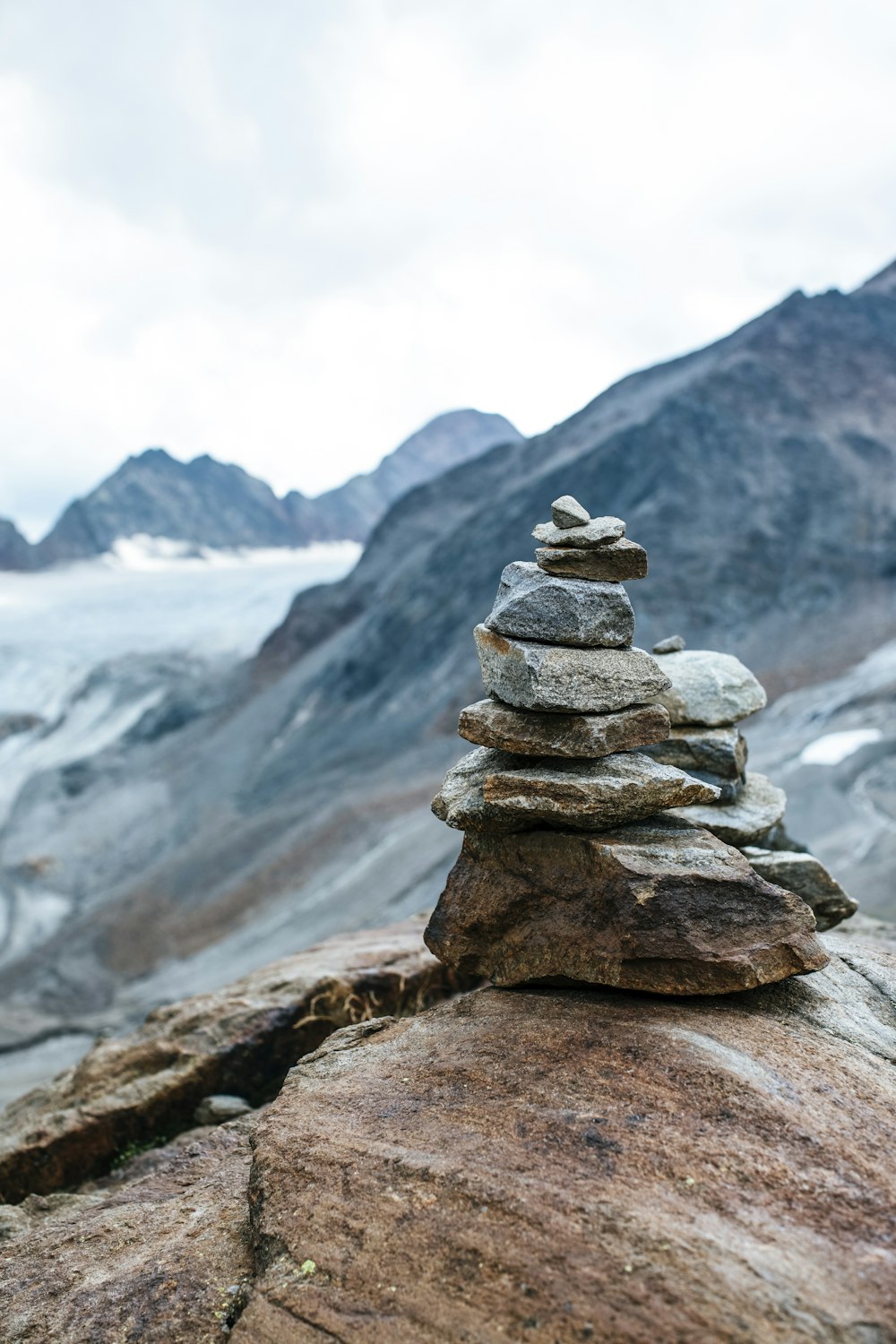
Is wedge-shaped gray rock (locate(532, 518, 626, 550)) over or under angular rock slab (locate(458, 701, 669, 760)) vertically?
over

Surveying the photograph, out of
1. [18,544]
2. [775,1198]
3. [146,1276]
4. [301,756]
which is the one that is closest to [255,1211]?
[146,1276]

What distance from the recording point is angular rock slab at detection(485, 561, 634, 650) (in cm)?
662

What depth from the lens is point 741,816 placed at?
26.2ft

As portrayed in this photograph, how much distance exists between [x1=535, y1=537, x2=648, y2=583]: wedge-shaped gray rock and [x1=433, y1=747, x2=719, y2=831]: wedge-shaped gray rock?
4.33ft

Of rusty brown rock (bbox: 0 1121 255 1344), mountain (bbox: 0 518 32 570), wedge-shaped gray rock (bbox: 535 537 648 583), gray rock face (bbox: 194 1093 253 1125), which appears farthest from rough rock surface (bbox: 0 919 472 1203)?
mountain (bbox: 0 518 32 570)

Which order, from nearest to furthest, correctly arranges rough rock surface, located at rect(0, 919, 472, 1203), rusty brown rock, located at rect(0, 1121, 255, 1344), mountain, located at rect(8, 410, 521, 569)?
1. rusty brown rock, located at rect(0, 1121, 255, 1344)
2. rough rock surface, located at rect(0, 919, 472, 1203)
3. mountain, located at rect(8, 410, 521, 569)

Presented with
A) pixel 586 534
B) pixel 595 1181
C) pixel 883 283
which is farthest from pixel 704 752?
pixel 883 283

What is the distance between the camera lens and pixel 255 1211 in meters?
4.98

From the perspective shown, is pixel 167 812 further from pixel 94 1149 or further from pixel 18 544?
pixel 18 544

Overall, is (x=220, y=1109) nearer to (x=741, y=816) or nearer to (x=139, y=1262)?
(x=139, y=1262)

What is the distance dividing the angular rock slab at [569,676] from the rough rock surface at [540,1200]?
6.38ft

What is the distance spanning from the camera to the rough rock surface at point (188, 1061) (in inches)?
312

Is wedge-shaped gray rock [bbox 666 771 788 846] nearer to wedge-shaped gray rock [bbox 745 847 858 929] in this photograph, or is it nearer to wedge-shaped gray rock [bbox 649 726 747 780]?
wedge-shaped gray rock [bbox 745 847 858 929]

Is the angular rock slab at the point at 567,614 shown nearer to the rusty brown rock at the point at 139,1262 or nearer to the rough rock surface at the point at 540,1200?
the rough rock surface at the point at 540,1200
